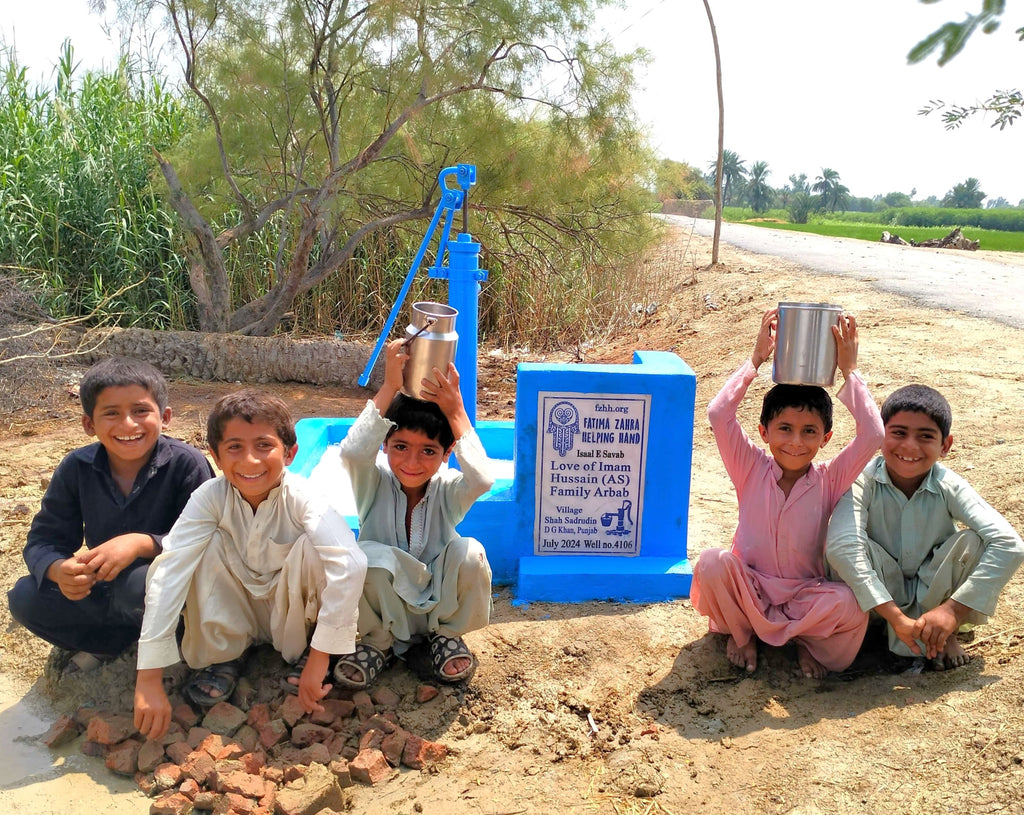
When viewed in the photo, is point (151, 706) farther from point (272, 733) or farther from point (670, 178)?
point (670, 178)

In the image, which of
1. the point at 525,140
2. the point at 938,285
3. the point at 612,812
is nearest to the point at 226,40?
the point at 525,140

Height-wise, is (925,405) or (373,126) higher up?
(373,126)

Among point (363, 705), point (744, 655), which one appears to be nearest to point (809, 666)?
point (744, 655)

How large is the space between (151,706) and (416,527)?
802 mm

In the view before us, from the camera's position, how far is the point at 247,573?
2354 mm

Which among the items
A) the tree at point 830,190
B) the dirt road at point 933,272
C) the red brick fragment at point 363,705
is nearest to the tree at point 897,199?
the tree at point 830,190

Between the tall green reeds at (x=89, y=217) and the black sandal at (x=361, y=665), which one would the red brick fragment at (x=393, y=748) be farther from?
the tall green reeds at (x=89, y=217)

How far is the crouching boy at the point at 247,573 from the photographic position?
2.21 m

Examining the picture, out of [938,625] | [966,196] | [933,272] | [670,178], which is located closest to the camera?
[938,625]

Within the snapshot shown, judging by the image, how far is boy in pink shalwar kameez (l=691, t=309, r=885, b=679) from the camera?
2.43 m

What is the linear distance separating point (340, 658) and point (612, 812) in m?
0.84

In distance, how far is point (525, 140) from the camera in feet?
21.1

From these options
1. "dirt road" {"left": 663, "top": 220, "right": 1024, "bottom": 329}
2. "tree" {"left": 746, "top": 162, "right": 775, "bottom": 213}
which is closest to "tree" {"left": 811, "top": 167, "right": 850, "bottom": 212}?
"tree" {"left": 746, "top": 162, "right": 775, "bottom": 213}

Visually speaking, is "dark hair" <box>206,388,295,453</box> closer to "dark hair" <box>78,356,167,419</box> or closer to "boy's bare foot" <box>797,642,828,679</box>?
"dark hair" <box>78,356,167,419</box>
